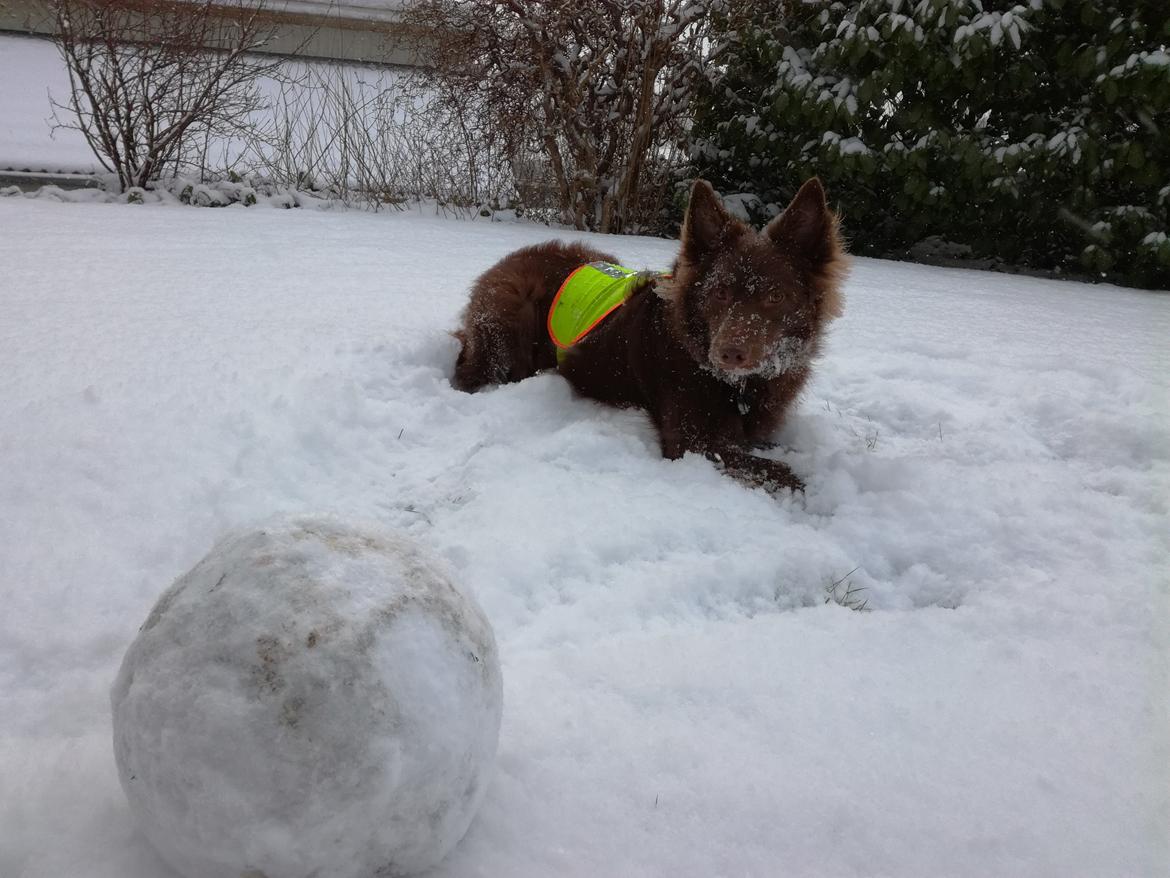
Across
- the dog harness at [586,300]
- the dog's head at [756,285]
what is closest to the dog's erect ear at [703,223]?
the dog's head at [756,285]

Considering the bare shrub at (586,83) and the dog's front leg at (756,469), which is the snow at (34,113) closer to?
the bare shrub at (586,83)

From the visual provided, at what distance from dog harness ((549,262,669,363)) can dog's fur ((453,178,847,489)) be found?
6cm

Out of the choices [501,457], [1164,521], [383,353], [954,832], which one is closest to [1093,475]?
[1164,521]

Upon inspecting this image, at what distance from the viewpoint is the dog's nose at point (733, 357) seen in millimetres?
3004

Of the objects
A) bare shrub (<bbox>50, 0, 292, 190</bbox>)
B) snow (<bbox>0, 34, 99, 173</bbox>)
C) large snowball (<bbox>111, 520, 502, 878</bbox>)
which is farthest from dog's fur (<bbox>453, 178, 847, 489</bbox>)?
snow (<bbox>0, 34, 99, 173</bbox>)

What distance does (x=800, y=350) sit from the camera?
3.25 m

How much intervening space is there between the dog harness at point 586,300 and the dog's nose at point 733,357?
0.81m

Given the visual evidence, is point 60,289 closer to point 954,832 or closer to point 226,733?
point 226,733

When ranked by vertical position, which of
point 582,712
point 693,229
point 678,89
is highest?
point 678,89

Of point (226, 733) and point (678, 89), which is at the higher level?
point (678, 89)

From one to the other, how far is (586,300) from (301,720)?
10.0 ft

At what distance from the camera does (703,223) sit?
3.34 m

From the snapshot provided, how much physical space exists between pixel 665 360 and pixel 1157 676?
2.11 metres

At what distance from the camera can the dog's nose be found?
118 inches
